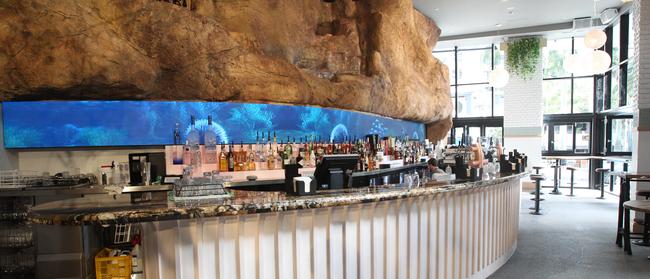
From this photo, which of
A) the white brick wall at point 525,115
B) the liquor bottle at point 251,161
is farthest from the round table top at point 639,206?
the white brick wall at point 525,115

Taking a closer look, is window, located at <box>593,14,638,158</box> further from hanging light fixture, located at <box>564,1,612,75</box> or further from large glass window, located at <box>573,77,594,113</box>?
hanging light fixture, located at <box>564,1,612,75</box>

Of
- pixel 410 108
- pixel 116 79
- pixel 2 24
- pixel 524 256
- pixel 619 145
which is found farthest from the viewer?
pixel 619 145

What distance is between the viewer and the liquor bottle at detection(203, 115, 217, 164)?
5074mm

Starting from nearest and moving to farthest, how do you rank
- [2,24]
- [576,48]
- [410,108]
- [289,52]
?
[2,24], [289,52], [410,108], [576,48]

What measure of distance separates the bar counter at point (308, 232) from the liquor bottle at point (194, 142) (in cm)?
247

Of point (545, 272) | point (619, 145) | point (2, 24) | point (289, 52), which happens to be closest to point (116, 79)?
point (2, 24)

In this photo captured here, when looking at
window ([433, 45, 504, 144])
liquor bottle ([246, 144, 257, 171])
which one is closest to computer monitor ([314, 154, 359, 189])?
liquor bottle ([246, 144, 257, 171])

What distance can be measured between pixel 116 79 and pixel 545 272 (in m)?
5.06

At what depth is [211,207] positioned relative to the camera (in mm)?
2180

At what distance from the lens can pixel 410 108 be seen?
26.5 feet

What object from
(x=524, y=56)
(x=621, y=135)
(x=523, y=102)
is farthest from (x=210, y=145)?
(x=621, y=135)

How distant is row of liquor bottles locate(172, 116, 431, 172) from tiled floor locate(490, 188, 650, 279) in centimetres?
Result: 234

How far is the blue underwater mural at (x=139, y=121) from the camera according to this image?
4.37m

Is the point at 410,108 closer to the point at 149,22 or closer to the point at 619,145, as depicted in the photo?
the point at 149,22
